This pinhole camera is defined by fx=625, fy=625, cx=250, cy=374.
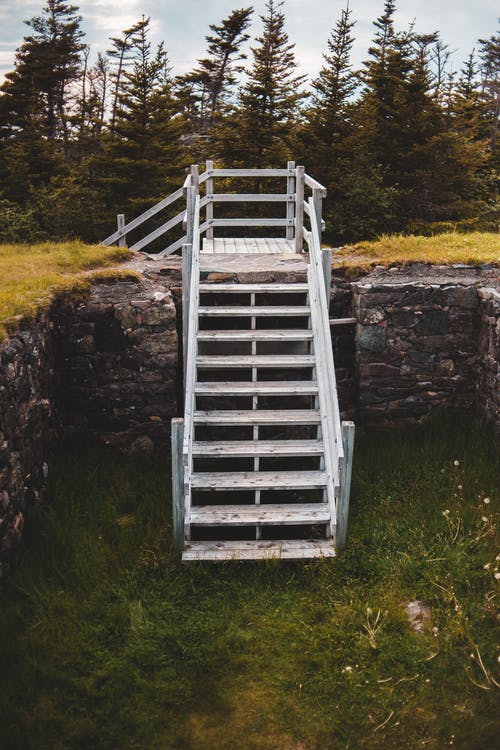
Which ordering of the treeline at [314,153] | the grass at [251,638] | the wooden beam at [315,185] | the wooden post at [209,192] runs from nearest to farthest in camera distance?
the grass at [251,638], the wooden beam at [315,185], the wooden post at [209,192], the treeline at [314,153]

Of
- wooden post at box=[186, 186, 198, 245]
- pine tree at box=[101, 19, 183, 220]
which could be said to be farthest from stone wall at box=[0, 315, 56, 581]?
pine tree at box=[101, 19, 183, 220]

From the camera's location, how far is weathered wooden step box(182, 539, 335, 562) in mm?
6000

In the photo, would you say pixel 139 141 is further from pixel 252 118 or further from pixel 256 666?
pixel 256 666

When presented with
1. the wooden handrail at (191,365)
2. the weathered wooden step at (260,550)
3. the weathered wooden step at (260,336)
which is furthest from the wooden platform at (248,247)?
the weathered wooden step at (260,550)

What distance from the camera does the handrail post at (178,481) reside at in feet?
19.0

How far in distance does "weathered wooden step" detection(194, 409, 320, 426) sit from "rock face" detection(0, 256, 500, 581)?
4.85 feet

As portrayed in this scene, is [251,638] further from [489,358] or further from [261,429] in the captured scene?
[489,358]

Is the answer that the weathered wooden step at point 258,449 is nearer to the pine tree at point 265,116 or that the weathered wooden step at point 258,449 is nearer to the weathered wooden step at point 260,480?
the weathered wooden step at point 260,480

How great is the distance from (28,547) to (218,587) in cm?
201

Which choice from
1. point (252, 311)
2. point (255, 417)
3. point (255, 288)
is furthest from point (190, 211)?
point (255, 417)

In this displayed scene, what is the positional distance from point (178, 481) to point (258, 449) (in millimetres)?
1222

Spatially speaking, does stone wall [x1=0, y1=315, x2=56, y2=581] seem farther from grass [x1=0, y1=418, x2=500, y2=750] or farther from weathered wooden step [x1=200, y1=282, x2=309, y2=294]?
weathered wooden step [x1=200, y1=282, x2=309, y2=294]

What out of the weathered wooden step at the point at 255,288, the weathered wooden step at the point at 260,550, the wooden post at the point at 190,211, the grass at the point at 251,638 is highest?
the wooden post at the point at 190,211

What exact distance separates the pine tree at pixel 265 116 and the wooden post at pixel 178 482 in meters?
13.2
